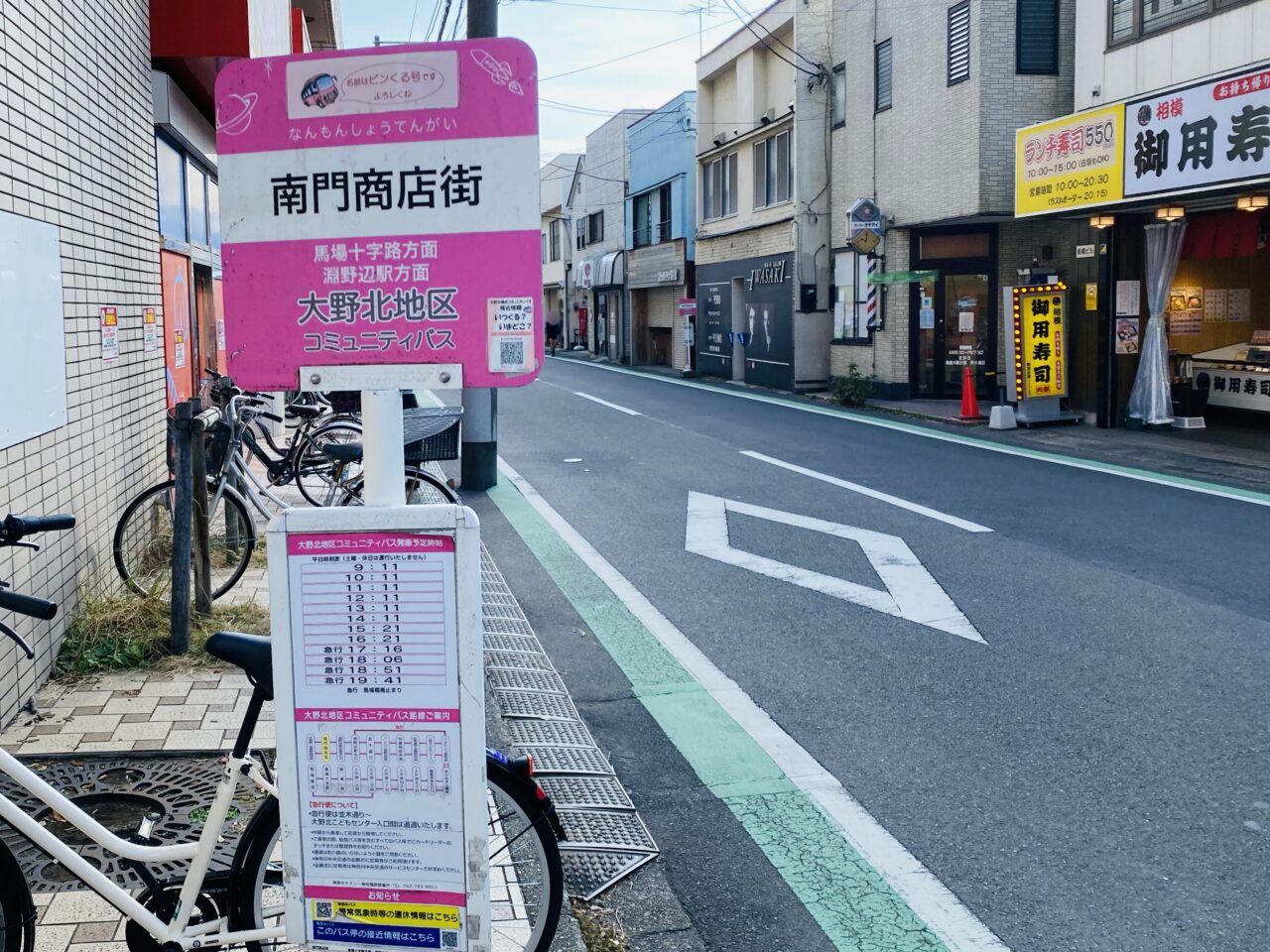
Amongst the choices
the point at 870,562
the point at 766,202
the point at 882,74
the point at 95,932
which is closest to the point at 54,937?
the point at 95,932

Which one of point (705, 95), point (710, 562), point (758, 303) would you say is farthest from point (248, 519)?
point (705, 95)

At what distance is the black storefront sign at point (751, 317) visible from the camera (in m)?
28.6

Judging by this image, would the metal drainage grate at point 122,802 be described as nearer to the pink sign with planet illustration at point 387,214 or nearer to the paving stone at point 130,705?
the paving stone at point 130,705

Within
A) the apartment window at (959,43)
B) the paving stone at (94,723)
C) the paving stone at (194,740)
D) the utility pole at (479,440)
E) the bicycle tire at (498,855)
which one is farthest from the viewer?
the apartment window at (959,43)

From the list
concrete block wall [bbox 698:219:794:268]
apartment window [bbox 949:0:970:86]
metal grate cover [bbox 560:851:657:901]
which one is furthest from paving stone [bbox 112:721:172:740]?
concrete block wall [bbox 698:219:794:268]

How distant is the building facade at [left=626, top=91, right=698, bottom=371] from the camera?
38.5 meters

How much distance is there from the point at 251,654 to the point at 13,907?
78cm

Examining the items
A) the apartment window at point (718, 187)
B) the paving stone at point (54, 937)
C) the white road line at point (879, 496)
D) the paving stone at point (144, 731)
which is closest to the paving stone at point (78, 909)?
the paving stone at point (54, 937)

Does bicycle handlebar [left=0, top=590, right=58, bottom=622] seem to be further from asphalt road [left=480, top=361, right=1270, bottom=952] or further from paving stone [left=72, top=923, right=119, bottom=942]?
asphalt road [left=480, top=361, right=1270, bottom=952]

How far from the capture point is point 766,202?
30.8 metres

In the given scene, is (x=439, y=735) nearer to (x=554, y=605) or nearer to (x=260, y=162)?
(x=260, y=162)

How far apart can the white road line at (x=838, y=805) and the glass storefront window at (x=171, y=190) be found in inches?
197

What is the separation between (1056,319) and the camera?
18.5 meters

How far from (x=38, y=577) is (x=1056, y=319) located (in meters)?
15.9
